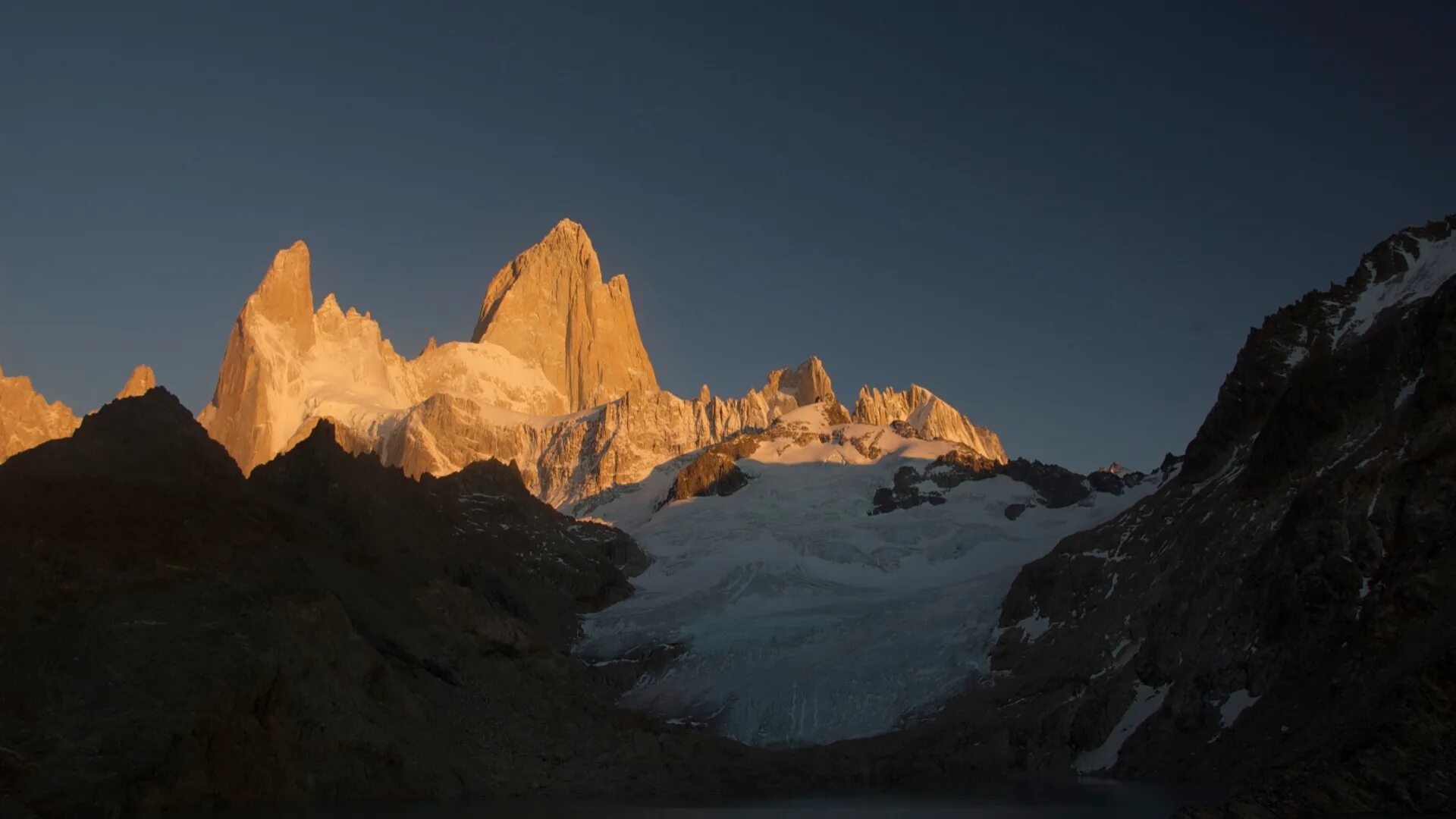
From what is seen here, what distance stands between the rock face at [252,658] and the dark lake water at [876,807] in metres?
4.03

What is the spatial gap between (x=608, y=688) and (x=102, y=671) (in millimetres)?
90528

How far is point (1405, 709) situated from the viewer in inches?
2176

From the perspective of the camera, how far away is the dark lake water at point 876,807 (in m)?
69.1

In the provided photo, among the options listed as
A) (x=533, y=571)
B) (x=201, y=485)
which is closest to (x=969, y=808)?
(x=201, y=485)

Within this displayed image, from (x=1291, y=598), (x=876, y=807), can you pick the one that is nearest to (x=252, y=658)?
(x=876, y=807)

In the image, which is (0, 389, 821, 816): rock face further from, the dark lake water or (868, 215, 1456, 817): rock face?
(868, 215, 1456, 817): rock face

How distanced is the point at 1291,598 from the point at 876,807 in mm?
30246

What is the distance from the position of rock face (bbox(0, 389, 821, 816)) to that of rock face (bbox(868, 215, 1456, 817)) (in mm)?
27912

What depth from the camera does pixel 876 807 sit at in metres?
83.9

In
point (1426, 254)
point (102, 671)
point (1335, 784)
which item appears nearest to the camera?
point (1335, 784)

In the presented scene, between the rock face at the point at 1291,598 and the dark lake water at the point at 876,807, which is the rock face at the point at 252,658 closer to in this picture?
the dark lake water at the point at 876,807

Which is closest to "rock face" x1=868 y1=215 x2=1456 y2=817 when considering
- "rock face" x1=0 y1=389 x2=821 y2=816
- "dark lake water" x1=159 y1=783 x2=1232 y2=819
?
"dark lake water" x1=159 y1=783 x2=1232 y2=819

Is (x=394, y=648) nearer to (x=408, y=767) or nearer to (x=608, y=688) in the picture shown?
(x=408, y=767)

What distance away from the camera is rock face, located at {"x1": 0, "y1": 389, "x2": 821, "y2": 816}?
6800 centimetres
